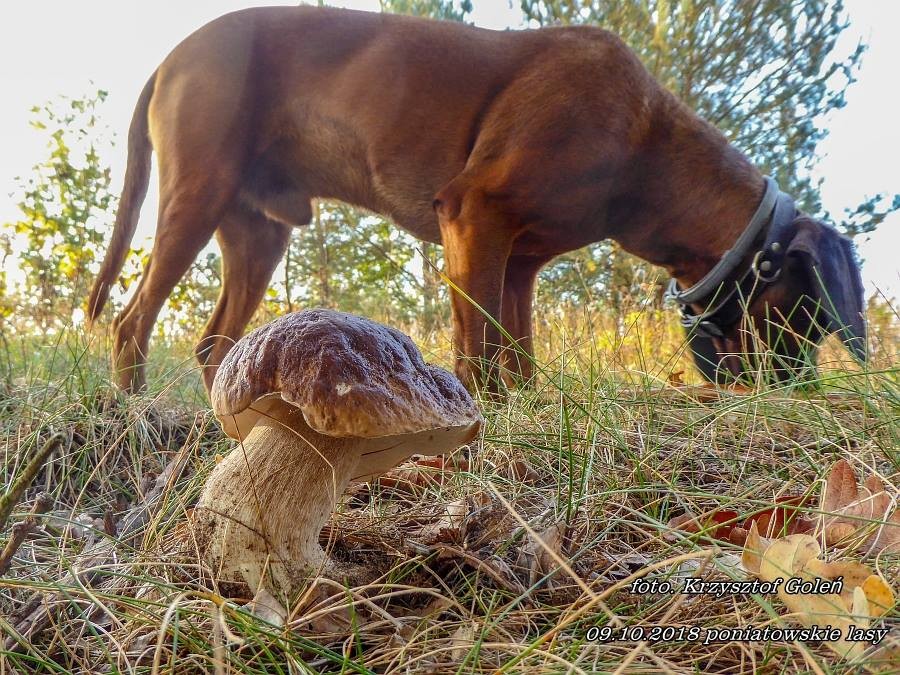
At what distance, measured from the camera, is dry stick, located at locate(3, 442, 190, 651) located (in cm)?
100

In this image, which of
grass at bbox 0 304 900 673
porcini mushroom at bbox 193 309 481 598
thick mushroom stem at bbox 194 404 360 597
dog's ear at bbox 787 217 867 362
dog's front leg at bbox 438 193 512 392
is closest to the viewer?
grass at bbox 0 304 900 673

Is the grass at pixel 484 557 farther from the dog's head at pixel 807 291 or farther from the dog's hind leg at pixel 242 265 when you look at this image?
the dog's hind leg at pixel 242 265

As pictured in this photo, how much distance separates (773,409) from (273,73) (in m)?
3.10

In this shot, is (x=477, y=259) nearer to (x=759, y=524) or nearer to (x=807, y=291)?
(x=807, y=291)

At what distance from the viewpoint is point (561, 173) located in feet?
10.2

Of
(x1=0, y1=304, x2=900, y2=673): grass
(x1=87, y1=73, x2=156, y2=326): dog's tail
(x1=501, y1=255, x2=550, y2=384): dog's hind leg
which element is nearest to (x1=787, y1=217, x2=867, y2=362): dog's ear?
(x1=0, y1=304, x2=900, y2=673): grass

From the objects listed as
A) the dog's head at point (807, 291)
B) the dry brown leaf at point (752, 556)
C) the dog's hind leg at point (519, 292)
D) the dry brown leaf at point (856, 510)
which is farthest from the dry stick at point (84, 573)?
the dog's head at point (807, 291)

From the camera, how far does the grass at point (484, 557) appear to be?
87cm

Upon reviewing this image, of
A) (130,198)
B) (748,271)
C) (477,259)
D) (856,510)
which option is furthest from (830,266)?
(130,198)

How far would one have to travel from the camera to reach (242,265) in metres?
3.94

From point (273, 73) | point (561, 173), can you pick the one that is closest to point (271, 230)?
point (273, 73)

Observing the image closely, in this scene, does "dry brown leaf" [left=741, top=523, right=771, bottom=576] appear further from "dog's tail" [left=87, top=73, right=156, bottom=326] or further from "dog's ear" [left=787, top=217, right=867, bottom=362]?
"dog's tail" [left=87, top=73, right=156, bottom=326]

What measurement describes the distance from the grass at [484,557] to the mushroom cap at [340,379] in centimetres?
21

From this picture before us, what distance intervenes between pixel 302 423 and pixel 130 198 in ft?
9.61
